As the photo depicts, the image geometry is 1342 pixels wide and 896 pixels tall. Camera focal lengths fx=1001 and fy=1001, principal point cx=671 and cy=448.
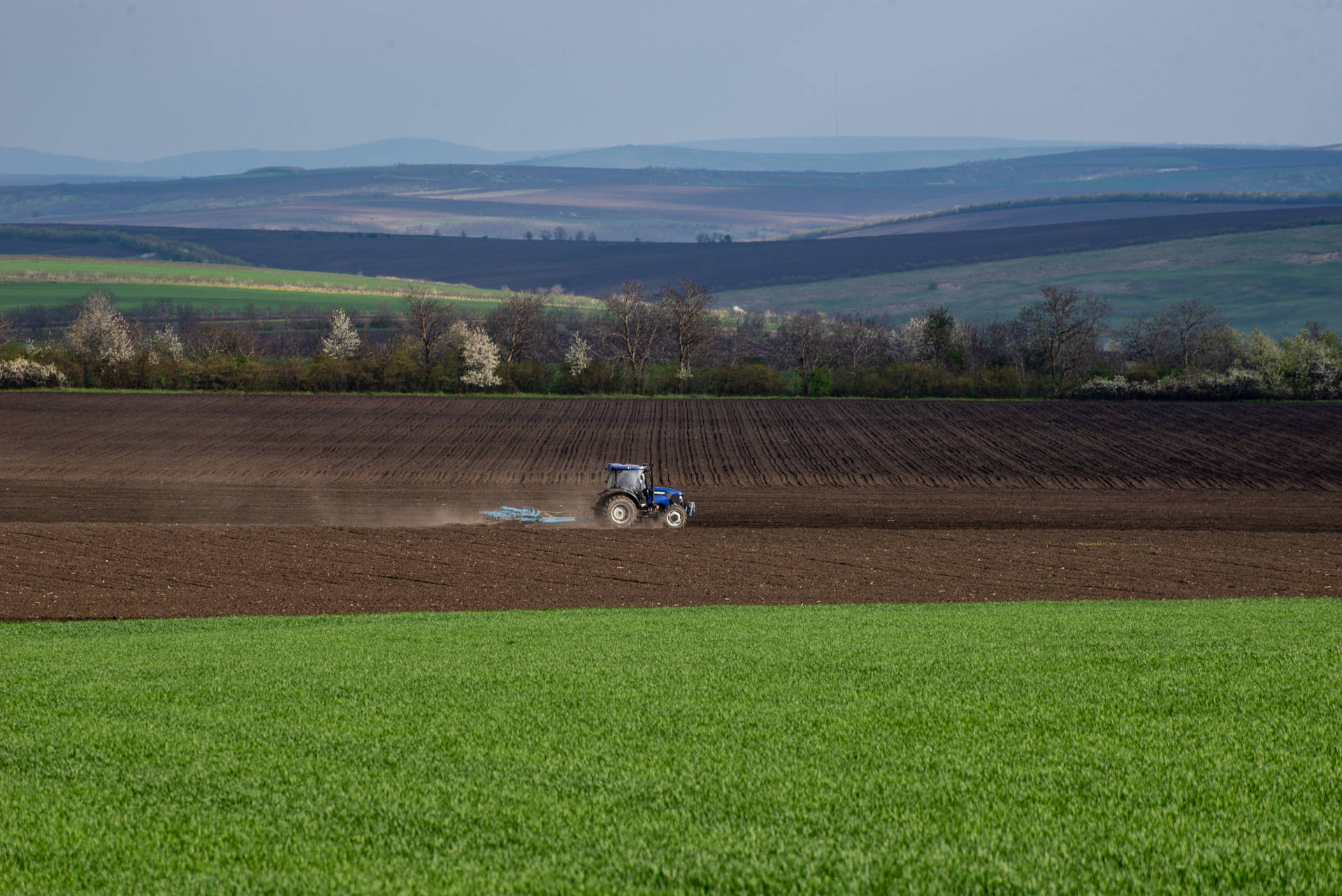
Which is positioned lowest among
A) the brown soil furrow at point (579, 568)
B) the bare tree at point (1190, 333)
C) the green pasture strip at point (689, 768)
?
the brown soil furrow at point (579, 568)

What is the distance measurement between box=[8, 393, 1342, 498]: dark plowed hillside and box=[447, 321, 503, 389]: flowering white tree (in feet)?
12.4

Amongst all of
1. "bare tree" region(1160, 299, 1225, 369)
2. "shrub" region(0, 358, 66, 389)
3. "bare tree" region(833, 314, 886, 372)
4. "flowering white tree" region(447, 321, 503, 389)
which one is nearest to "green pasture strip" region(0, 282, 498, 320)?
"flowering white tree" region(447, 321, 503, 389)

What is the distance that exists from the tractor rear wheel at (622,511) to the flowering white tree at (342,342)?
38.6 metres

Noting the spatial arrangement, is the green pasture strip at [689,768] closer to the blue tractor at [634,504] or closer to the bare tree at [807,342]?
the blue tractor at [634,504]

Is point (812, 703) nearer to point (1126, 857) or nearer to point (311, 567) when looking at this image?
point (1126, 857)

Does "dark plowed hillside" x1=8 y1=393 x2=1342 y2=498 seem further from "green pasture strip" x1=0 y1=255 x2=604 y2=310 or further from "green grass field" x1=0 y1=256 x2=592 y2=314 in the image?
"green pasture strip" x1=0 y1=255 x2=604 y2=310

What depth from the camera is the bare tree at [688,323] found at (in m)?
62.2

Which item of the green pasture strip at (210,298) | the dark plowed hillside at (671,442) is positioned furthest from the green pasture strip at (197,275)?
the dark plowed hillside at (671,442)

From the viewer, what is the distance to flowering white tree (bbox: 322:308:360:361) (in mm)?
→ 61656

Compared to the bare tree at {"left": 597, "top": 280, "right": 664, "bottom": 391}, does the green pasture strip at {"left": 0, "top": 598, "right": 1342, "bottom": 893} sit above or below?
above

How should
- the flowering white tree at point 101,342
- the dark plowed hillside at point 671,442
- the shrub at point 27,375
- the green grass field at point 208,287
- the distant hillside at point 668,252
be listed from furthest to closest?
the distant hillside at point 668,252
the green grass field at point 208,287
the flowering white tree at point 101,342
the shrub at point 27,375
the dark plowed hillside at point 671,442

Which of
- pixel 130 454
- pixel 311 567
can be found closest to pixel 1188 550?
pixel 311 567

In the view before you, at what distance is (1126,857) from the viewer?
19.7ft

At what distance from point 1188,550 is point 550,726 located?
2043 cm
